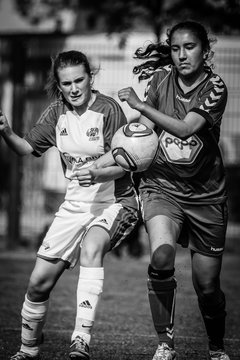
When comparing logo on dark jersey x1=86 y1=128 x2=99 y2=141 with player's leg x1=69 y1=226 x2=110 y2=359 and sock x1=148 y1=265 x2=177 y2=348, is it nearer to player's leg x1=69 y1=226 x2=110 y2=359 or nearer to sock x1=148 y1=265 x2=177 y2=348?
player's leg x1=69 y1=226 x2=110 y2=359

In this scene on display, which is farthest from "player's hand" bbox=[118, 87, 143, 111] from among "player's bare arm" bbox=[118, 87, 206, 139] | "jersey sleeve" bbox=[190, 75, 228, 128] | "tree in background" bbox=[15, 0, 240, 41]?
"tree in background" bbox=[15, 0, 240, 41]

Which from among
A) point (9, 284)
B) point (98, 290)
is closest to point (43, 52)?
point (9, 284)

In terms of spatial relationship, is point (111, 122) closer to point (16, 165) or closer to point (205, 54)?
point (205, 54)

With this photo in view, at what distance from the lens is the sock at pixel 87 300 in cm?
497

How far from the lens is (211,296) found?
18.0 feet

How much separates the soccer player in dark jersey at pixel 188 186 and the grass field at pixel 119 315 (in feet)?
1.72

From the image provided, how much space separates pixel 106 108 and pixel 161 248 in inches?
41.7

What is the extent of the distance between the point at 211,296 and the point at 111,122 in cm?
135

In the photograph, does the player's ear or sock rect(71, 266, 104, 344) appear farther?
the player's ear

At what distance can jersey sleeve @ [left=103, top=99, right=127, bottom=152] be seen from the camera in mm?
5484

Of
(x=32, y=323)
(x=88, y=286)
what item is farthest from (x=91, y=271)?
(x=32, y=323)

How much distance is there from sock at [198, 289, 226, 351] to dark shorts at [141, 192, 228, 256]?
35cm

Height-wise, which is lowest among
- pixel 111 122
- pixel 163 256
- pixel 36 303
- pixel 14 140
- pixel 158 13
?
pixel 36 303

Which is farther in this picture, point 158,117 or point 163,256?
point 163,256
